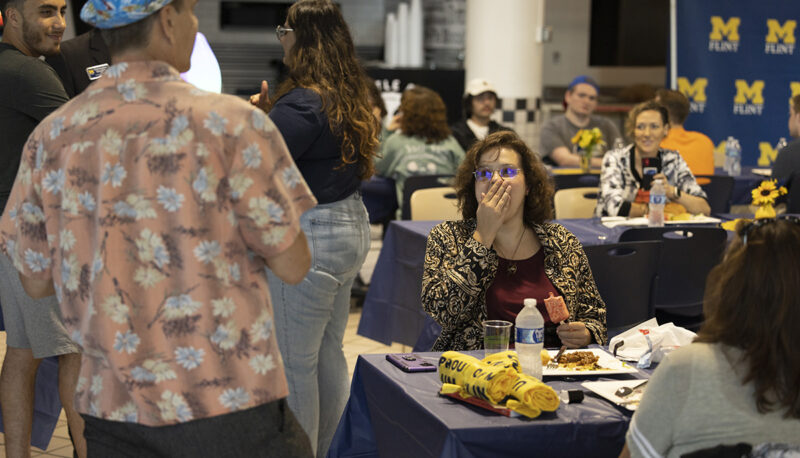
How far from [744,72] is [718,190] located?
118 inches

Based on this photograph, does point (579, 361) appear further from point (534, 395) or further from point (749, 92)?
point (749, 92)

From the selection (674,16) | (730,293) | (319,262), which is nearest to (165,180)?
(730,293)

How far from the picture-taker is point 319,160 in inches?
115

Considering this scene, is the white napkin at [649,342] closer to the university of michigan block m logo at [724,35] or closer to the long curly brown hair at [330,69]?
the long curly brown hair at [330,69]

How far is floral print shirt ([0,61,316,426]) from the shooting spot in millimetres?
1581

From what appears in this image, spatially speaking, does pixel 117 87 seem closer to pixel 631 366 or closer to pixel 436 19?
pixel 631 366

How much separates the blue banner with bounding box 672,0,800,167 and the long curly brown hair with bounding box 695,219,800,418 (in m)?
6.61

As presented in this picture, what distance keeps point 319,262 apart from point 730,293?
1.43 meters

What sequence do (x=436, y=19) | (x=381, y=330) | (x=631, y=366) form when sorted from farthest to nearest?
(x=436, y=19) → (x=381, y=330) → (x=631, y=366)

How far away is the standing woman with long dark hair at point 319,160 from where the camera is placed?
288 centimetres

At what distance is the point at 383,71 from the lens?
35.0 ft

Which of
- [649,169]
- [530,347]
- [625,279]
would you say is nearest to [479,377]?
[530,347]

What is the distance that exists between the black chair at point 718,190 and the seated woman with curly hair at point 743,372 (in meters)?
3.96

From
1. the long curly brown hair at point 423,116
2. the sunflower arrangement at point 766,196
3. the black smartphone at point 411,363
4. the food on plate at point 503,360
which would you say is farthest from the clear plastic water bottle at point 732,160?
the food on plate at point 503,360
